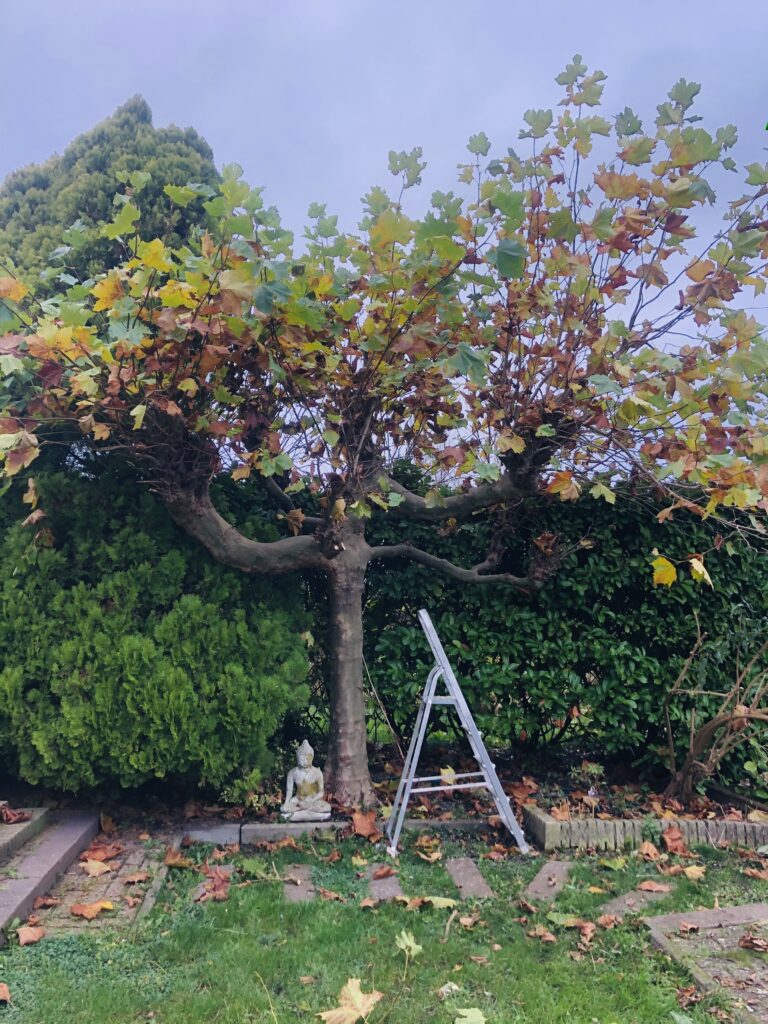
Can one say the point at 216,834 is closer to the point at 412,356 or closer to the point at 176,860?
the point at 176,860

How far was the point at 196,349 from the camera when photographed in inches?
133

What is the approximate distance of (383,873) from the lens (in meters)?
3.49

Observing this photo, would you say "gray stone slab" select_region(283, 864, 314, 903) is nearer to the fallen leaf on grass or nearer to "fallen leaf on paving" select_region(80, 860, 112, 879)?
"fallen leaf on paving" select_region(80, 860, 112, 879)

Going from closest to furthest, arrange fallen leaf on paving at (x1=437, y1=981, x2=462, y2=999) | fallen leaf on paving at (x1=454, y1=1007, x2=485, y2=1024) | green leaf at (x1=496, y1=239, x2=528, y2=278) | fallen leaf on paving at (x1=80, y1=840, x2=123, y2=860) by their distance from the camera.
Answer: fallen leaf on paving at (x1=454, y1=1007, x2=485, y2=1024) → fallen leaf on paving at (x1=437, y1=981, x2=462, y2=999) → green leaf at (x1=496, y1=239, x2=528, y2=278) → fallen leaf on paving at (x1=80, y1=840, x2=123, y2=860)

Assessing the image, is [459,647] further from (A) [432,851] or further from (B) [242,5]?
(B) [242,5]

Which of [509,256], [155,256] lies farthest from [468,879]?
[155,256]

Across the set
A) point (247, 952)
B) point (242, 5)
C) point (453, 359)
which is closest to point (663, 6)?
point (242, 5)

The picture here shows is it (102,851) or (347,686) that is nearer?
(102,851)

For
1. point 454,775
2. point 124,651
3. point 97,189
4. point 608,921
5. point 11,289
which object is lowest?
point 608,921

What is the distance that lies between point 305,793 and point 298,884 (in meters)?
0.78

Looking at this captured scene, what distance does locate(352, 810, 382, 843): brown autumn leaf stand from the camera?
156 inches

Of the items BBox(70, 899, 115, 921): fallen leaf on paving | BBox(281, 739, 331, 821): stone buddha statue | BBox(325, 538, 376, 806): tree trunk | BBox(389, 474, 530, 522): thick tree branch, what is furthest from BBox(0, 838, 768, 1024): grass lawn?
BBox(389, 474, 530, 522): thick tree branch

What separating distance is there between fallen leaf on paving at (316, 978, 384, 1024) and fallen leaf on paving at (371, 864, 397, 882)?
1.02 m

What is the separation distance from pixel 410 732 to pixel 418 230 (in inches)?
141
